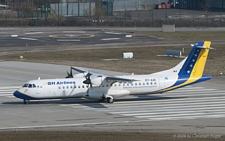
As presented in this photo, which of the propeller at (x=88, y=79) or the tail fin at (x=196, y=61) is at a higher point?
the tail fin at (x=196, y=61)

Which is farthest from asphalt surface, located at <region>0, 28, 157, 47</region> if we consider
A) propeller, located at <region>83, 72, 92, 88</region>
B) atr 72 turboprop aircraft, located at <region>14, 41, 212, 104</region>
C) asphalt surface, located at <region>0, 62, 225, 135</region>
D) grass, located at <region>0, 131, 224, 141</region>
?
grass, located at <region>0, 131, 224, 141</region>

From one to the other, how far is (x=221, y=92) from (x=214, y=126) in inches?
600

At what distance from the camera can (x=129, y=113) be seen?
41.4 m

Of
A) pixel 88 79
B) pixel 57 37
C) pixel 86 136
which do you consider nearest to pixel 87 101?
pixel 88 79

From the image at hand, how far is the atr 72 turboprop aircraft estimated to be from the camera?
4478 cm

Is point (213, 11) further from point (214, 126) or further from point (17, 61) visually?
point (214, 126)

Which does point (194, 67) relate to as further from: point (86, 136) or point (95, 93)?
point (86, 136)

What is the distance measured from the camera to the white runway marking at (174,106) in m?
40.4

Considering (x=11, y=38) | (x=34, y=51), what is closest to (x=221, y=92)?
(x=34, y=51)

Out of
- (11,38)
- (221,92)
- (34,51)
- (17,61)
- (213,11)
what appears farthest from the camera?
(213,11)

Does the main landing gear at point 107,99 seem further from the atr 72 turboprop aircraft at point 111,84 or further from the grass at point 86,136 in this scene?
the grass at point 86,136

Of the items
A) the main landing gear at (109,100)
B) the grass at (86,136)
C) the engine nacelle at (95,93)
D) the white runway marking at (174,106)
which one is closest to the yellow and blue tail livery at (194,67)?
the white runway marking at (174,106)

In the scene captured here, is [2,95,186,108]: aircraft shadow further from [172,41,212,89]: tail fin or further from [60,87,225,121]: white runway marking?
[172,41,212,89]: tail fin

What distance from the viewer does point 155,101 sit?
4659cm
